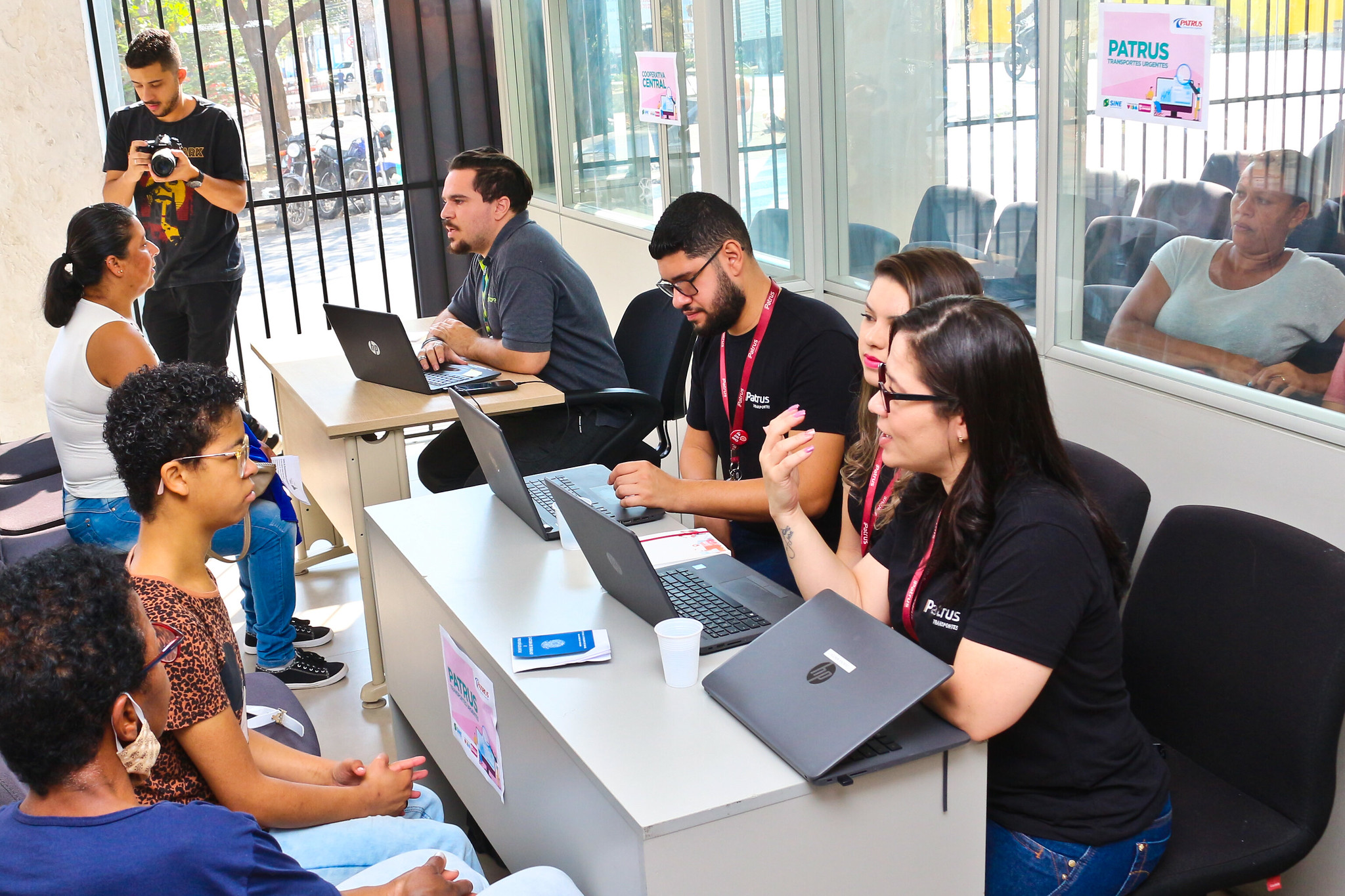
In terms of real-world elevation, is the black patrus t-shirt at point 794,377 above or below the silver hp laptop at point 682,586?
above

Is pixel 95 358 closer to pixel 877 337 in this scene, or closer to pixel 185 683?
pixel 185 683

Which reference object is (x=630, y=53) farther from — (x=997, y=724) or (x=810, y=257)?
(x=997, y=724)

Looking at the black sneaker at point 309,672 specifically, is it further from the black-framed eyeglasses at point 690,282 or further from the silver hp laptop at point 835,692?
Answer: the silver hp laptop at point 835,692

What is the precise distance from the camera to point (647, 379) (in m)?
3.45

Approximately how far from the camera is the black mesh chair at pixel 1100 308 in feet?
7.69

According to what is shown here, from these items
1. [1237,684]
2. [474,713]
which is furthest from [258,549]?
[1237,684]

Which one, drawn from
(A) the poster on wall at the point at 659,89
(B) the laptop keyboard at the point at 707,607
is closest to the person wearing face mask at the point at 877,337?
(B) the laptop keyboard at the point at 707,607

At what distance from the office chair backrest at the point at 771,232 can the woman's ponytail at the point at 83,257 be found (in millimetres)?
1777

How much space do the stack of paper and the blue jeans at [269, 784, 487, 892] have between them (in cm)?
33

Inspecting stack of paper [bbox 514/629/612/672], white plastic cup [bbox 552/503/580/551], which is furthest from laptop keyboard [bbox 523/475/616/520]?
stack of paper [bbox 514/629/612/672]

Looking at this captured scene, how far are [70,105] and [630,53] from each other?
225 cm

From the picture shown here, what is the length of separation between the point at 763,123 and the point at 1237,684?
7.80ft

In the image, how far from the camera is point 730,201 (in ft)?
12.1

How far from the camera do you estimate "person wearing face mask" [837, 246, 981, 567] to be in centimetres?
204
